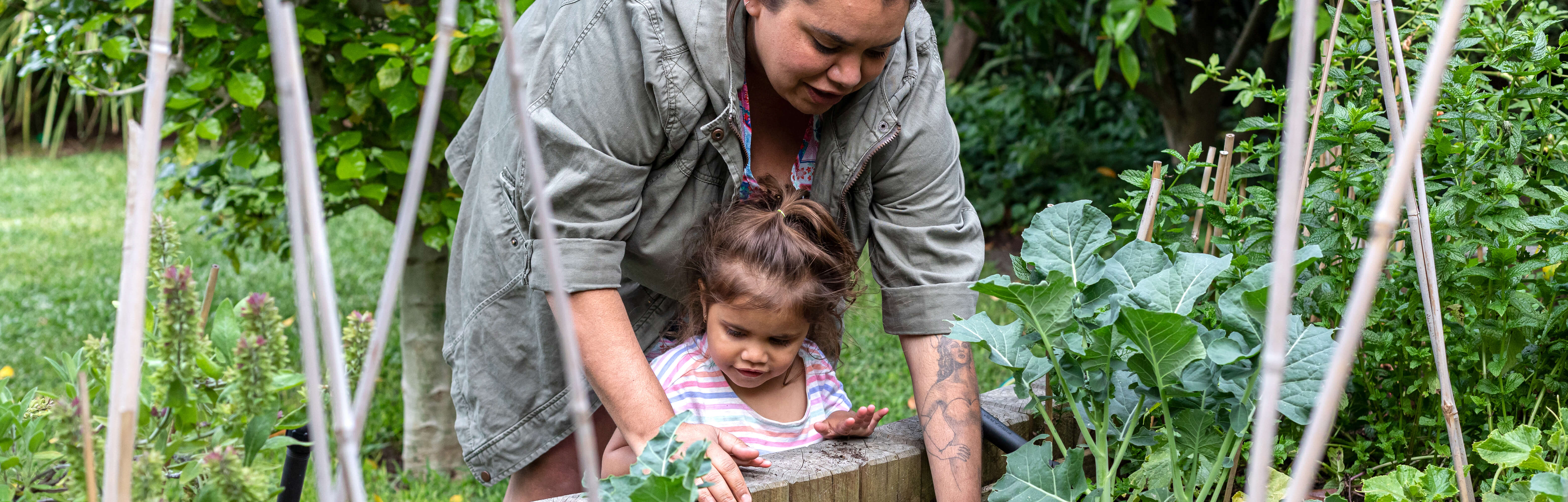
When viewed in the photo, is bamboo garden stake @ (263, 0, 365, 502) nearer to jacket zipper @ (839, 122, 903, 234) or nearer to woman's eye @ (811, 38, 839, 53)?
woman's eye @ (811, 38, 839, 53)

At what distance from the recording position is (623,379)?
5.03 ft

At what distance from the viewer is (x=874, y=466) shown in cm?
165

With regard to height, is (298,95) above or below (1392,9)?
below

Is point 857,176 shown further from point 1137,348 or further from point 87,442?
→ point 87,442

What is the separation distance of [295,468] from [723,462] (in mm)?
551

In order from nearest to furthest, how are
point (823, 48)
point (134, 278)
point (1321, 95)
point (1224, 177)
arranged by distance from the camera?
point (134, 278)
point (823, 48)
point (1321, 95)
point (1224, 177)

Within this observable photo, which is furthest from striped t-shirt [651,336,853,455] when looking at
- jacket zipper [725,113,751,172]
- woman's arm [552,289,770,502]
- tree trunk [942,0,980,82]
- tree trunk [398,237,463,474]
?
tree trunk [942,0,980,82]

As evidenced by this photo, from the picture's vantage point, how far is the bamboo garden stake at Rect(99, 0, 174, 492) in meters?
0.77

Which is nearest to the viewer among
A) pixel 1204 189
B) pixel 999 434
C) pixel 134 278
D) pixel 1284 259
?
pixel 1284 259

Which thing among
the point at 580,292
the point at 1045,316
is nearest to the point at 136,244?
the point at 580,292

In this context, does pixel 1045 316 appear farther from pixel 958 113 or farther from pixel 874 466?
pixel 958 113

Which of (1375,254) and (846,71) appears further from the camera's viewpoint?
(846,71)

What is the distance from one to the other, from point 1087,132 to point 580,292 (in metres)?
5.24

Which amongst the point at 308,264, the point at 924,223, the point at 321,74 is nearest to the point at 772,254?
the point at 924,223
